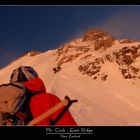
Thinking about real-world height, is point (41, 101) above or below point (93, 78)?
below

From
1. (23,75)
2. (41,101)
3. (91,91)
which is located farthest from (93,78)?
(41,101)

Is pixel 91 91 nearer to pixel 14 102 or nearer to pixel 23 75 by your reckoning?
pixel 23 75

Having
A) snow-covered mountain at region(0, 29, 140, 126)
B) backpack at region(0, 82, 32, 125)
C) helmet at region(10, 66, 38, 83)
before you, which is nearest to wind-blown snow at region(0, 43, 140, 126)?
snow-covered mountain at region(0, 29, 140, 126)

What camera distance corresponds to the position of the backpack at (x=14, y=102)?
4.78 m

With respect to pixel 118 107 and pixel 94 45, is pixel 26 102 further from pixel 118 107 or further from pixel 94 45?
pixel 94 45

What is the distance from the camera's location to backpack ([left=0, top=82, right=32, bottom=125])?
4777mm

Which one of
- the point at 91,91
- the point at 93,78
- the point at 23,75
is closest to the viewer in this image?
the point at 23,75

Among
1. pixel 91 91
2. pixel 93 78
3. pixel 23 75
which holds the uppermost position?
pixel 93 78

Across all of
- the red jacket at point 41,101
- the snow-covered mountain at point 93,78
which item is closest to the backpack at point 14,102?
the red jacket at point 41,101

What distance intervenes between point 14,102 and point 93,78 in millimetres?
2207

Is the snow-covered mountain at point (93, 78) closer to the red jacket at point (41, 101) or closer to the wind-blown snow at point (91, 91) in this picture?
the wind-blown snow at point (91, 91)

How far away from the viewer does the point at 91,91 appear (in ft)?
21.3
